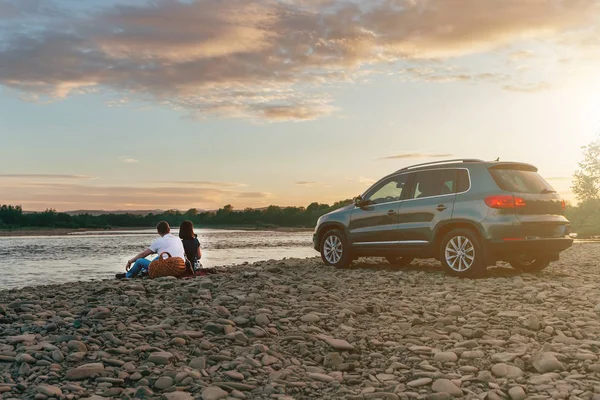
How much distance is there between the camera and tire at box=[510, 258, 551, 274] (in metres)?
13.2

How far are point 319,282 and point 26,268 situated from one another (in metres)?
15.1

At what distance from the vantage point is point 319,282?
11.2 meters

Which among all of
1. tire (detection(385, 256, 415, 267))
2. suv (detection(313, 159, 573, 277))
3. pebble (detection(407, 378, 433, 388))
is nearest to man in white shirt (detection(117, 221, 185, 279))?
suv (detection(313, 159, 573, 277))

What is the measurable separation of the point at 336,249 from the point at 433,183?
10.2 ft

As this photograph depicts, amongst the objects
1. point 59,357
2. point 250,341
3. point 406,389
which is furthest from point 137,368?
point 406,389

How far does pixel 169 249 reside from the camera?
13633 millimetres

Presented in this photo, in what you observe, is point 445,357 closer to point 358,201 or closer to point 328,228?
point 358,201

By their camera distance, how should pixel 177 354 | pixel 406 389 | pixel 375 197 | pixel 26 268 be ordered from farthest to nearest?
pixel 26 268
pixel 375 197
pixel 177 354
pixel 406 389

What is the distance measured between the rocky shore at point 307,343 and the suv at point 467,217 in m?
1.08

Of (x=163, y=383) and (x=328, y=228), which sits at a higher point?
(x=328, y=228)

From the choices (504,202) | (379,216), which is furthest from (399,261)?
(504,202)

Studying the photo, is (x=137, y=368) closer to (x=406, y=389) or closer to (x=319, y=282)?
(x=406, y=389)

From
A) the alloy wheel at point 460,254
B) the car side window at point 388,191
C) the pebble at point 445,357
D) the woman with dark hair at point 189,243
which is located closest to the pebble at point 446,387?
the pebble at point 445,357

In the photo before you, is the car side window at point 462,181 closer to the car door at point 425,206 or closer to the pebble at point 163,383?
the car door at point 425,206
